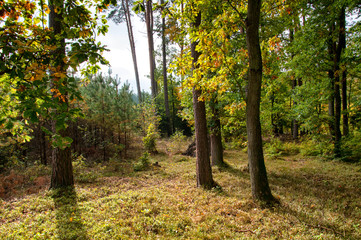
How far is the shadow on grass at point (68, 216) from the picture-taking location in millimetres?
3136

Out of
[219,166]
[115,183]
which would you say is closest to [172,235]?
[115,183]

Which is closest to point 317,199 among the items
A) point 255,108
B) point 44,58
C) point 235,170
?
point 255,108

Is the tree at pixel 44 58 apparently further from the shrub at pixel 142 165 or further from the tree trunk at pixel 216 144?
the shrub at pixel 142 165

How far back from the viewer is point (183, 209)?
421 centimetres

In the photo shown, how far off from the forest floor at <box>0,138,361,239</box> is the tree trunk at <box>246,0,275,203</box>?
44 centimetres

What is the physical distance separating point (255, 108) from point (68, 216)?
4.71 m

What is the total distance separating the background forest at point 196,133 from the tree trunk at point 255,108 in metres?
0.02

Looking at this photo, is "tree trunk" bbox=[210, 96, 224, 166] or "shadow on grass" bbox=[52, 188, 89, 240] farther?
"tree trunk" bbox=[210, 96, 224, 166]

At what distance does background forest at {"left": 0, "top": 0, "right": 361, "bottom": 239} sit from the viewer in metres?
2.00

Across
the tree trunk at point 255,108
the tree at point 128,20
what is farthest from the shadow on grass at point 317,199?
the tree at point 128,20

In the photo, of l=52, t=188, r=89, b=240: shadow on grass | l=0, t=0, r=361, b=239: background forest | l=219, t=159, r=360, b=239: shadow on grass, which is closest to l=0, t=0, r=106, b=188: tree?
l=0, t=0, r=361, b=239: background forest

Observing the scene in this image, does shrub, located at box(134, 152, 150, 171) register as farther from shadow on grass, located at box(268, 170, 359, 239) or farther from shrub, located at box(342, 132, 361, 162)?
shrub, located at box(342, 132, 361, 162)

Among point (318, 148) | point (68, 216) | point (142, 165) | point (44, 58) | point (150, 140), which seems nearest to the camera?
point (44, 58)

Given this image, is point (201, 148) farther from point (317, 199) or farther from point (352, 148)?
point (352, 148)
